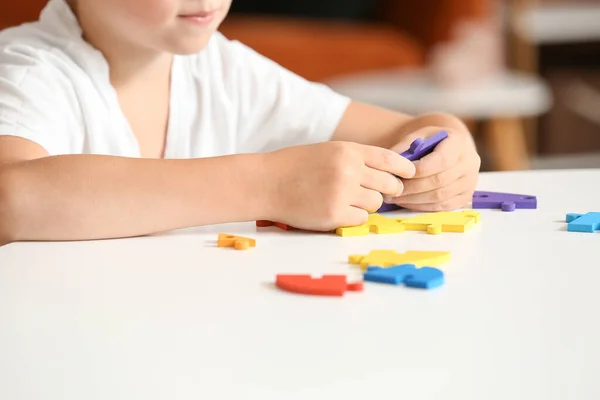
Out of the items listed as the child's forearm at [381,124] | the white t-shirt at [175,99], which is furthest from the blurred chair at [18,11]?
the child's forearm at [381,124]

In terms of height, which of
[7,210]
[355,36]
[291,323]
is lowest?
[291,323]

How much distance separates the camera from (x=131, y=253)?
724mm

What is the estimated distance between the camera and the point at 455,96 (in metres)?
2.51

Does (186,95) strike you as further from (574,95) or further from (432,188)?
(574,95)

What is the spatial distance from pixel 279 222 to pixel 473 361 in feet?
1.16

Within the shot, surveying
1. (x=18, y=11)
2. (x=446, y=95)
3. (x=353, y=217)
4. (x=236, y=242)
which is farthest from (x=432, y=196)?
(x=18, y=11)

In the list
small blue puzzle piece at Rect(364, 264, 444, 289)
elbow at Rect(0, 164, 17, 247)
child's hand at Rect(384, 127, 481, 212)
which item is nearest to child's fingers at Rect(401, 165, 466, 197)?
child's hand at Rect(384, 127, 481, 212)

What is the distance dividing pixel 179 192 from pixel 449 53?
2054 millimetres

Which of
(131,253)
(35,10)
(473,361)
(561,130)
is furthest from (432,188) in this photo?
(561,130)

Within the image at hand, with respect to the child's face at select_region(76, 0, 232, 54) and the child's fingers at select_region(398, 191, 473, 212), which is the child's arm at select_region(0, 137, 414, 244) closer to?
the child's fingers at select_region(398, 191, 473, 212)

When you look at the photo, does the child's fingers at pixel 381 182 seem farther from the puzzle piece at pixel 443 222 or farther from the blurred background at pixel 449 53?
the blurred background at pixel 449 53

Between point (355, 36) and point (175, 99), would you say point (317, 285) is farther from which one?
point (355, 36)

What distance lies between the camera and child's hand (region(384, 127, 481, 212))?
873 mm

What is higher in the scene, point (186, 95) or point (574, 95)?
point (574, 95)
